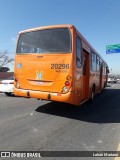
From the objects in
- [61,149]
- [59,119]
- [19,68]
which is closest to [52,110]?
[59,119]

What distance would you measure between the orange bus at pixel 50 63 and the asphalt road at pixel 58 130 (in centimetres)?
78

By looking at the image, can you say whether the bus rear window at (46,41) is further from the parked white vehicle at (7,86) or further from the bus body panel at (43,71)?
the parked white vehicle at (7,86)

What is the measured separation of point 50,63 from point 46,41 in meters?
0.92

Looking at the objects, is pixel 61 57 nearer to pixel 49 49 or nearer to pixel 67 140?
pixel 49 49

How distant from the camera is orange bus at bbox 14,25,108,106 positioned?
8.60 meters

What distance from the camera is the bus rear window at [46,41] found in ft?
29.0

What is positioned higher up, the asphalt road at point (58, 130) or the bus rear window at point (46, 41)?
the bus rear window at point (46, 41)

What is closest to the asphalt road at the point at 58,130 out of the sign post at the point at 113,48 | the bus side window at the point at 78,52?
the bus side window at the point at 78,52

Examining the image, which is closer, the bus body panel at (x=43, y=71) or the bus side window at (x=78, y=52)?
the bus body panel at (x=43, y=71)

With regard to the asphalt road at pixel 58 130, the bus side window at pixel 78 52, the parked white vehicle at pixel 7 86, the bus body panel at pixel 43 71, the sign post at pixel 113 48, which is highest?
the sign post at pixel 113 48

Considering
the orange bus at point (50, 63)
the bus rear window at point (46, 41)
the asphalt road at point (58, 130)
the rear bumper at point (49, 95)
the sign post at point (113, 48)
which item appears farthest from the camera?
the sign post at point (113, 48)

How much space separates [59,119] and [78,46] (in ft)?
9.46

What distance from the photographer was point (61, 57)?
874cm

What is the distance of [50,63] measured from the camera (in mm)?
8922
